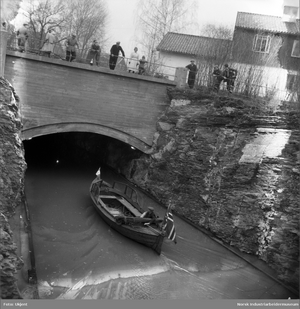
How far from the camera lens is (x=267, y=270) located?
35.7ft

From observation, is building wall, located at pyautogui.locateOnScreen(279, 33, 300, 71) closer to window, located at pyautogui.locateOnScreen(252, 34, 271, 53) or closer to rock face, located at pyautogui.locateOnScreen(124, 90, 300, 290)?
window, located at pyautogui.locateOnScreen(252, 34, 271, 53)

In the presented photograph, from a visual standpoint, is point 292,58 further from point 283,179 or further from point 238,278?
point 238,278

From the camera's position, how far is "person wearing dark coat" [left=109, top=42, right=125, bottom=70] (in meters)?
12.5

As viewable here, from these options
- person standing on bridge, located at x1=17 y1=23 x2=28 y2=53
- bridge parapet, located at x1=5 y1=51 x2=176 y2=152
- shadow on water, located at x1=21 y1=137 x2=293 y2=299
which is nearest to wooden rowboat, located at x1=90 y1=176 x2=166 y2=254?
shadow on water, located at x1=21 y1=137 x2=293 y2=299

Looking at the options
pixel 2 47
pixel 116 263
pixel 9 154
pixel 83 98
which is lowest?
pixel 116 263

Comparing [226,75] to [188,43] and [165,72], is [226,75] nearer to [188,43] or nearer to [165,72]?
[188,43]

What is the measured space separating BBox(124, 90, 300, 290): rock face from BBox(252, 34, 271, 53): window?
2.06 metres

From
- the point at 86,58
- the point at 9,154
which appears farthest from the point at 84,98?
the point at 9,154

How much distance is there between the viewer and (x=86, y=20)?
1205 centimetres

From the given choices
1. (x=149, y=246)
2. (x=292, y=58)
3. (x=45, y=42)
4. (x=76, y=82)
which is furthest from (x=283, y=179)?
(x=45, y=42)

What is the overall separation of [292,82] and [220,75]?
9.31ft

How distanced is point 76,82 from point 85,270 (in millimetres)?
7078

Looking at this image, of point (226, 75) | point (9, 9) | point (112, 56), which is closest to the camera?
point (9, 9)

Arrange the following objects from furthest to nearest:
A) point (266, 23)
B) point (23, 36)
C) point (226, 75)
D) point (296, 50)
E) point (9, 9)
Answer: point (226, 75), point (23, 36), point (296, 50), point (266, 23), point (9, 9)
